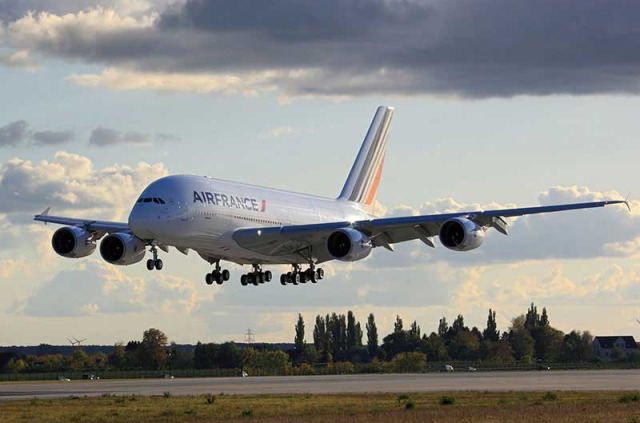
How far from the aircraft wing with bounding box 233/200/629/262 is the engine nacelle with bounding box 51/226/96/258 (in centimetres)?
1435

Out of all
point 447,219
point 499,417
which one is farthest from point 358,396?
point 499,417

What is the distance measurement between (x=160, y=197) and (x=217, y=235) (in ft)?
19.8

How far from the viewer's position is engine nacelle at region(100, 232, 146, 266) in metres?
97.1

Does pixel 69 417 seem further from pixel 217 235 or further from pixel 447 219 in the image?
pixel 447 219

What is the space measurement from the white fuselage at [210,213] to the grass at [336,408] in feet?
39.3

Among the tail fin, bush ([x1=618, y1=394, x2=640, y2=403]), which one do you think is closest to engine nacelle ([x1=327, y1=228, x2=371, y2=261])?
the tail fin

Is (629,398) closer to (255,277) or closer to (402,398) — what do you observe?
(402,398)

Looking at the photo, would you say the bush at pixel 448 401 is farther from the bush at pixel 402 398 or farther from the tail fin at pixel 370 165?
the tail fin at pixel 370 165

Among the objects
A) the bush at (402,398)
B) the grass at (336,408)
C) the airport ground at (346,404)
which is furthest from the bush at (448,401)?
the bush at (402,398)

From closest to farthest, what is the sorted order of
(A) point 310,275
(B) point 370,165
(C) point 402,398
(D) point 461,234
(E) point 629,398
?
(D) point 461,234 → (E) point 629,398 → (C) point 402,398 → (A) point 310,275 → (B) point 370,165

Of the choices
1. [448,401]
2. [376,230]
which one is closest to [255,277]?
[376,230]

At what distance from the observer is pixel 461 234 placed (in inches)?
3661

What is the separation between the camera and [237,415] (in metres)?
85.9

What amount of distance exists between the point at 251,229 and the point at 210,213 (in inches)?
190
